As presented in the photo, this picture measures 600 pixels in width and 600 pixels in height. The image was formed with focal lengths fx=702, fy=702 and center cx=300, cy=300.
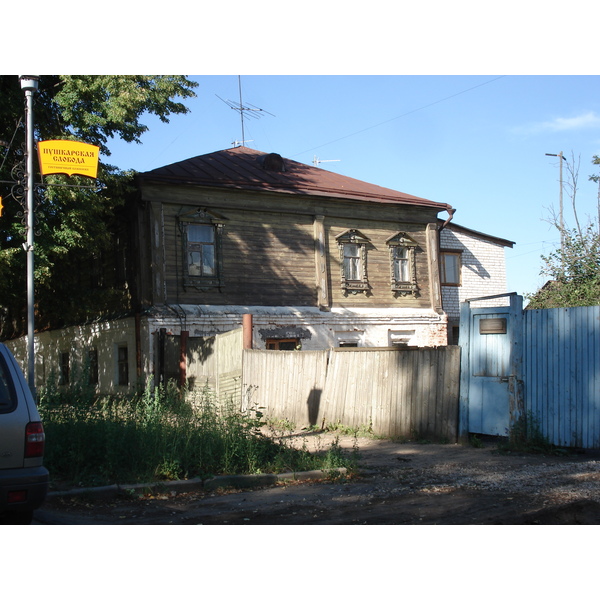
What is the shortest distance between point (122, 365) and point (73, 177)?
6.80m

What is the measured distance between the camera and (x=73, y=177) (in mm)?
17562

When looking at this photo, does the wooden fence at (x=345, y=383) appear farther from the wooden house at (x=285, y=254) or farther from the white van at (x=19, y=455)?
the white van at (x=19, y=455)

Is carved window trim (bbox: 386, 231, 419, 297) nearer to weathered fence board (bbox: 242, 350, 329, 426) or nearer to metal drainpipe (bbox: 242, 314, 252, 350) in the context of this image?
weathered fence board (bbox: 242, 350, 329, 426)

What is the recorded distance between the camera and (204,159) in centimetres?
2375

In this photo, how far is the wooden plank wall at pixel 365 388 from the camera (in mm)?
11469

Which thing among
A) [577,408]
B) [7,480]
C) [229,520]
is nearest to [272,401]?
[577,408]

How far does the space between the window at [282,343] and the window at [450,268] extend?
7722 mm

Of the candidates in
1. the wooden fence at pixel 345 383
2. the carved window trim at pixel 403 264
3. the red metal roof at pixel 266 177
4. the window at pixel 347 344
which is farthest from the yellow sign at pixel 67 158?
the carved window trim at pixel 403 264

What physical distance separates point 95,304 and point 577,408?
14.0m

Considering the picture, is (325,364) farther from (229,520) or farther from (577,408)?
(229,520)

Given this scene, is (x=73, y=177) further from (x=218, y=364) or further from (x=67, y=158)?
(x=218, y=364)

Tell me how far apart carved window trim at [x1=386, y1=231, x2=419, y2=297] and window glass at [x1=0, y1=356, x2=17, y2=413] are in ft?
65.5

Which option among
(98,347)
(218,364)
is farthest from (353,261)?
(218,364)

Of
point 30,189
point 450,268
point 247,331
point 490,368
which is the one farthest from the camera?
point 450,268
